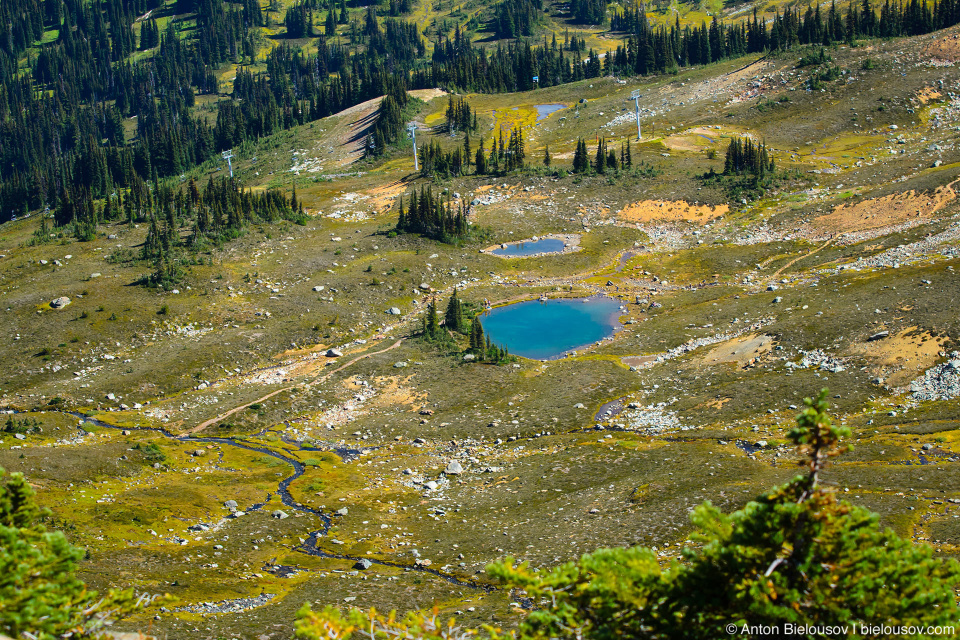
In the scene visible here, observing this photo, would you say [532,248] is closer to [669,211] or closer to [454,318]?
[669,211]

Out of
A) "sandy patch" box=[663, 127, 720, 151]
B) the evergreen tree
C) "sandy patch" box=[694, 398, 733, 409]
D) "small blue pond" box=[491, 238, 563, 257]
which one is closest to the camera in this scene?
"sandy patch" box=[694, 398, 733, 409]

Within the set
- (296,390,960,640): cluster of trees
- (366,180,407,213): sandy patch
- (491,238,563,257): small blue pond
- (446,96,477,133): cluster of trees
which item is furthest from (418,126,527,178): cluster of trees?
(296,390,960,640): cluster of trees

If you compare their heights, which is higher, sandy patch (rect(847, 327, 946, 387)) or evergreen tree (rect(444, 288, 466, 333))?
sandy patch (rect(847, 327, 946, 387))

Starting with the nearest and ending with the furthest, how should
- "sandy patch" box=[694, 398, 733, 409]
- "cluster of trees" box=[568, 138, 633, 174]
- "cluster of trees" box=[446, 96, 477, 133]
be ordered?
"sandy patch" box=[694, 398, 733, 409], "cluster of trees" box=[568, 138, 633, 174], "cluster of trees" box=[446, 96, 477, 133]

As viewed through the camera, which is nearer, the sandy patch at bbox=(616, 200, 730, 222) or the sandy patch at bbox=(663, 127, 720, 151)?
the sandy patch at bbox=(616, 200, 730, 222)

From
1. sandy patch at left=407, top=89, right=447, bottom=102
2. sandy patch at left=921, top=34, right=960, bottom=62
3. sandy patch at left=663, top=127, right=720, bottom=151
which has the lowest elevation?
sandy patch at left=663, top=127, right=720, bottom=151

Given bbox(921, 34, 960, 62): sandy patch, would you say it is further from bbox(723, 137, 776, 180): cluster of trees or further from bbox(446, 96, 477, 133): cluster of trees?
bbox(446, 96, 477, 133): cluster of trees

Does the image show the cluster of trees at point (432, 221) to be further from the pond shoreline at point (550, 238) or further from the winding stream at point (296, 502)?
the winding stream at point (296, 502)
